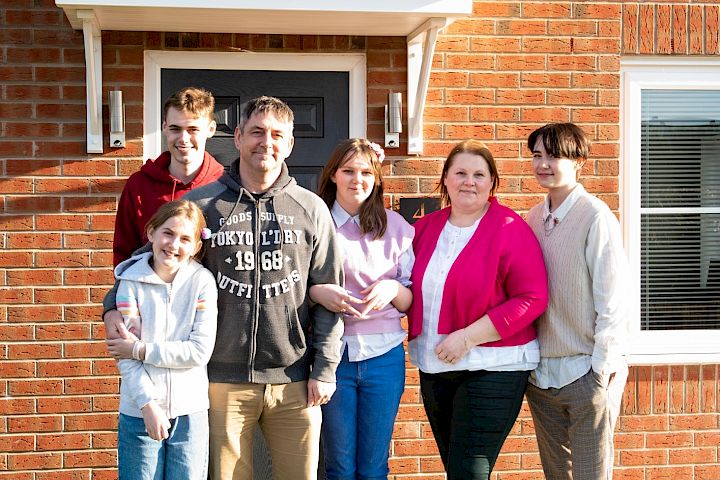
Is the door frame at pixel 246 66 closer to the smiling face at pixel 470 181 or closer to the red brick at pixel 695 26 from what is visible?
the smiling face at pixel 470 181

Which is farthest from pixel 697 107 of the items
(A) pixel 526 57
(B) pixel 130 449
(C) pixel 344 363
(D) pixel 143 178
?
(B) pixel 130 449

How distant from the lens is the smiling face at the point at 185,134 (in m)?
3.25

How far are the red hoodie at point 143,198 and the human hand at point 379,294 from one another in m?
0.75

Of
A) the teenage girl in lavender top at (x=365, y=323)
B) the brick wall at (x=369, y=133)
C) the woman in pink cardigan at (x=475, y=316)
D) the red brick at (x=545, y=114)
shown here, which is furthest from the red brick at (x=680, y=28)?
the teenage girl in lavender top at (x=365, y=323)

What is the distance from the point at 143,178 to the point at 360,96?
4.93 ft

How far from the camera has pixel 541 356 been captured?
3453 mm

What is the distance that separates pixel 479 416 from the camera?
10.9 ft

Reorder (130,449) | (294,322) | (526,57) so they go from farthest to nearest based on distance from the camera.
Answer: (526,57) < (294,322) < (130,449)

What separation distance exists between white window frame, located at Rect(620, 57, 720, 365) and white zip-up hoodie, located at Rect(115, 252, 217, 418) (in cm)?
→ 266

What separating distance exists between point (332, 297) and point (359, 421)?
0.53 metres

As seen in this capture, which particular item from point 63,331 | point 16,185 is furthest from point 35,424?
point 16,185

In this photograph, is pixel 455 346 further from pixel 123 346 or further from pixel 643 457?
pixel 643 457

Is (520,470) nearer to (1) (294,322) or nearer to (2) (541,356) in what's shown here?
(2) (541,356)

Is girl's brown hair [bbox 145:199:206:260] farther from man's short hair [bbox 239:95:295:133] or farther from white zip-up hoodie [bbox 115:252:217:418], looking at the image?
man's short hair [bbox 239:95:295:133]
